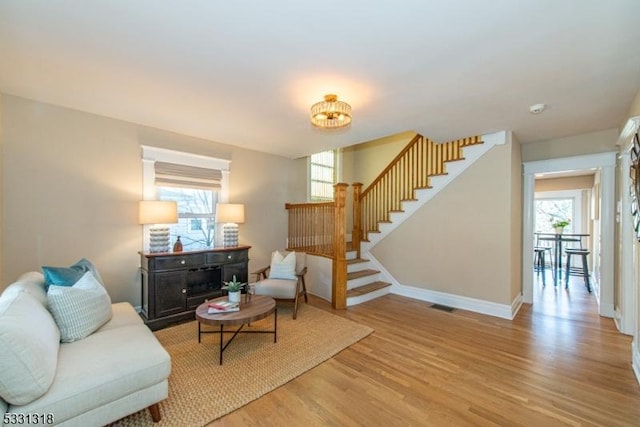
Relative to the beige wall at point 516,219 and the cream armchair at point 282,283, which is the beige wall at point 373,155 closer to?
the beige wall at point 516,219

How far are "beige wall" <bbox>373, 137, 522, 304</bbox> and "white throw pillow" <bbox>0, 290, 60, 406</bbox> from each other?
448 cm

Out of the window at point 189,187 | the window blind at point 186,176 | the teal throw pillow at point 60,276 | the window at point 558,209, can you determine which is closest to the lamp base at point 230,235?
the window at point 189,187

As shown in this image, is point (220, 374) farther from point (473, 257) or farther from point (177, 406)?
point (473, 257)

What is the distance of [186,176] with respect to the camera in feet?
12.9

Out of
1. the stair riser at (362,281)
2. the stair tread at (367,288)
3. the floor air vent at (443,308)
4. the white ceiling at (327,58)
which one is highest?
the white ceiling at (327,58)

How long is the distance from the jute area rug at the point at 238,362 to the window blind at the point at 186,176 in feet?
6.33

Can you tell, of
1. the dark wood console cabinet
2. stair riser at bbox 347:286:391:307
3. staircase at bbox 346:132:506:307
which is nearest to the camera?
the dark wood console cabinet

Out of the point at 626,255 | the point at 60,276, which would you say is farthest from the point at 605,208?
the point at 60,276

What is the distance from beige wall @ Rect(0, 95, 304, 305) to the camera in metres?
2.78

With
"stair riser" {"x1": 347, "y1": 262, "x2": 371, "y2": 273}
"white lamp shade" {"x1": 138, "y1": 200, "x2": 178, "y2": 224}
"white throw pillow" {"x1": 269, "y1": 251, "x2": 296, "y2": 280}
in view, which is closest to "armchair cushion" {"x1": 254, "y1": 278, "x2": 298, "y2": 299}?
"white throw pillow" {"x1": 269, "y1": 251, "x2": 296, "y2": 280}

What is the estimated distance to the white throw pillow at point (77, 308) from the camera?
1896mm

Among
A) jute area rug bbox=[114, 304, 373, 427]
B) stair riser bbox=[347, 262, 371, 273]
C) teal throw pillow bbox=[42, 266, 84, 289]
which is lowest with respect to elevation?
jute area rug bbox=[114, 304, 373, 427]

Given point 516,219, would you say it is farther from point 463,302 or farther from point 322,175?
point 322,175

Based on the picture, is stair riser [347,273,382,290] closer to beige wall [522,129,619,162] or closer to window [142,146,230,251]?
window [142,146,230,251]
